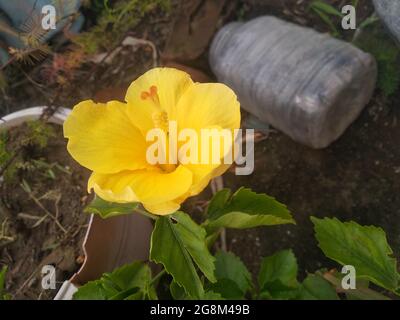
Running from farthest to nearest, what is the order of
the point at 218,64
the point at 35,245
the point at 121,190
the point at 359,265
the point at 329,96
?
the point at 218,64 < the point at 329,96 < the point at 35,245 < the point at 359,265 < the point at 121,190

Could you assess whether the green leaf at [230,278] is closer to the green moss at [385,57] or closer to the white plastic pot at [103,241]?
the white plastic pot at [103,241]

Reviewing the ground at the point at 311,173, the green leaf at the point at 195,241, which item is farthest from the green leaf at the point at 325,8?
the green leaf at the point at 195,241

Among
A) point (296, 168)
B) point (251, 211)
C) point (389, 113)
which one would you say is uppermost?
point (251, 211)

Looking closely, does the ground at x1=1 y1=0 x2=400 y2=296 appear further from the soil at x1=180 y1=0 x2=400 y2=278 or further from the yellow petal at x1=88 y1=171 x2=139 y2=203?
the yellow petal at x1=88 y1=171 x2=139 y2=203

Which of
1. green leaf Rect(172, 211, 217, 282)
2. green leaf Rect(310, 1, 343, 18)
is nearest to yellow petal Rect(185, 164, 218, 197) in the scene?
green leaf Rect(172, 211, 217, 282)

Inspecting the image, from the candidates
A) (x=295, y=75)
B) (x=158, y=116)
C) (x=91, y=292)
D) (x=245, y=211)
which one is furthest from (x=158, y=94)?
(x=295, y=75)

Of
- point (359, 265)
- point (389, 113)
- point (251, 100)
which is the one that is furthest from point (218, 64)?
point (359, 265)

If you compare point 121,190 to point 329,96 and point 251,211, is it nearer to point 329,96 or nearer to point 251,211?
point 251,211
